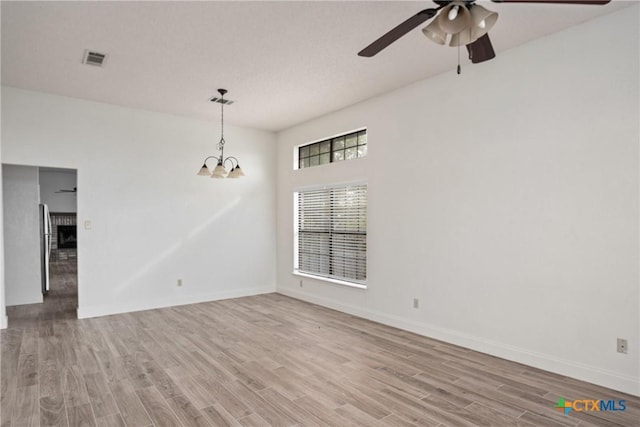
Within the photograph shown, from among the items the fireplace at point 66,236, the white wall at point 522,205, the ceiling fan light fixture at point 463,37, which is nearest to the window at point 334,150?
the white wall at point 522,205

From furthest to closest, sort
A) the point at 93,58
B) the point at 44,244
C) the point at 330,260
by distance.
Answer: the point at 44,244 → the point at 330,260 → the point at 93,58

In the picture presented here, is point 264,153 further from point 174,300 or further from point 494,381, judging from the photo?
point 494,381

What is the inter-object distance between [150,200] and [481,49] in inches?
194

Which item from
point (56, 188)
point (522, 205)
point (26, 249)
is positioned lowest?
point (26, 249)

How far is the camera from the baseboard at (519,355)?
2.91 m

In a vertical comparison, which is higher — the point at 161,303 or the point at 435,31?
the point at 435,31

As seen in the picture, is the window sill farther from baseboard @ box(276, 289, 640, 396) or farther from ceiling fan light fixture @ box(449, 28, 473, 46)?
ceiling fan light fixture @ box(449, 28, 473, 46)

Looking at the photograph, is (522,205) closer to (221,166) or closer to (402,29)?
(402,29)

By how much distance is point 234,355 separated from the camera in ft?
12.0

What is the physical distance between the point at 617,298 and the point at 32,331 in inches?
238

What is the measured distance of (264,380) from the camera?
3090 mm

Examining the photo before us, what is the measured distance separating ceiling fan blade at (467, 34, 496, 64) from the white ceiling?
1.71 ft

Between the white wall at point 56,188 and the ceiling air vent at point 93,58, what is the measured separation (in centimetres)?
848

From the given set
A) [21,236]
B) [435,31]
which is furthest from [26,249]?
[435,31]
